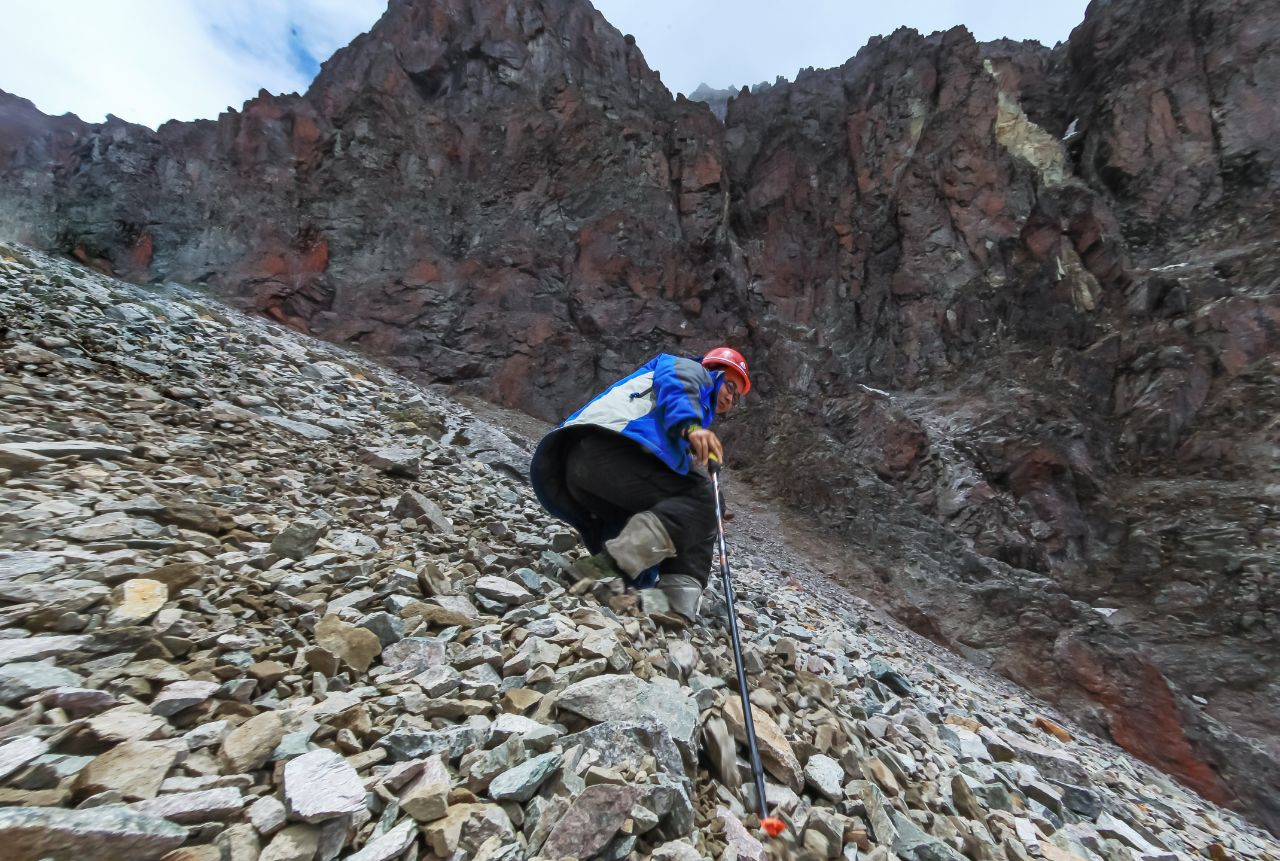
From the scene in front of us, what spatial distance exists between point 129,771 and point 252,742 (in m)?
0.25

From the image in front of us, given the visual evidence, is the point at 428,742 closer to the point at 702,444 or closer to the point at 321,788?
the point at 321,788

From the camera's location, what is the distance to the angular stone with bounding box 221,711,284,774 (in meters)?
1.48

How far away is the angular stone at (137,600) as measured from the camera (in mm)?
1934

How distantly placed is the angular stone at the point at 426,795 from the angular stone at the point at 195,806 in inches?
14.3

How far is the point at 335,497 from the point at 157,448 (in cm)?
108

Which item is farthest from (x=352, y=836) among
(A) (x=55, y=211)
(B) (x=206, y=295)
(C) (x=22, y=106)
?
(C) (x=22, y=106)

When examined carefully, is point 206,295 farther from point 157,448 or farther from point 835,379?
point 835,379

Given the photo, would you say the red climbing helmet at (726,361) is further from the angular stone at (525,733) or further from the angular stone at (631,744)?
the angular stone at (525,733)

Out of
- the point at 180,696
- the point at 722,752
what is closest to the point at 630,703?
the point at 722,752

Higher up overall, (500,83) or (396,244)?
(500,83)

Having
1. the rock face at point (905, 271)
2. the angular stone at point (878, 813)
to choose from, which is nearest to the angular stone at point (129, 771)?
the angular stone at point (878, 813)

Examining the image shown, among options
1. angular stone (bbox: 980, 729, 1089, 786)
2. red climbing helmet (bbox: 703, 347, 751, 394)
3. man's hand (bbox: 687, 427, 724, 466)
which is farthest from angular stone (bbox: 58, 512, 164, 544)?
angular stone (bbox: 980, 729, 1089, 786)

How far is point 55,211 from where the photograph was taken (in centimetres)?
1930

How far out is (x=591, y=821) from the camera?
152cm
